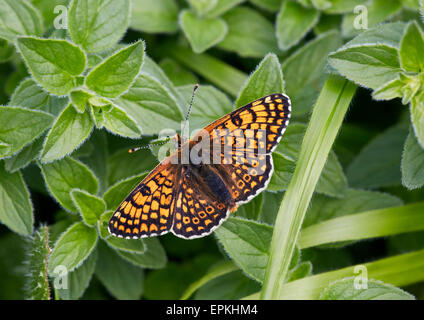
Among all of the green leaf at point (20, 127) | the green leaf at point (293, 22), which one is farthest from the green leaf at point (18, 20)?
the green leaf at point (293, 22)

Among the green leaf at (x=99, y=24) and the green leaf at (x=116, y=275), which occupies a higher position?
the green leaf at (x=99, y=24)

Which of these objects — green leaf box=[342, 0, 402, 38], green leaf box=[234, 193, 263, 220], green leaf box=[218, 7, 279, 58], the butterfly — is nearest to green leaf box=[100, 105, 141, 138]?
the butterfly

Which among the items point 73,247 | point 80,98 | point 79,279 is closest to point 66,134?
point 80,98

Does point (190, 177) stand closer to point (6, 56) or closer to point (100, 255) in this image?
point (100, 255)

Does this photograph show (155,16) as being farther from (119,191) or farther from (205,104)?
(119,191)

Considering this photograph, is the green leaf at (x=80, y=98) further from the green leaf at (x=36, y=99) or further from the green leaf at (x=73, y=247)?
the green leaf at (x=73, y=247)
